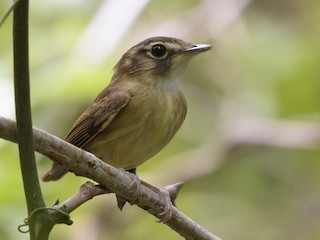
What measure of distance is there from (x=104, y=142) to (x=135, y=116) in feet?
0.61

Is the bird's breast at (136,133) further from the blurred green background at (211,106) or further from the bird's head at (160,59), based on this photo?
the blurred green background at (211,106)

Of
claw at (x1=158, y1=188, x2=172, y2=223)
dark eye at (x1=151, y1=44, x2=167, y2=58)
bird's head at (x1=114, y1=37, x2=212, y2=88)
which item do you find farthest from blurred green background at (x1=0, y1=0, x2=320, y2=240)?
claw at (x1=158, y1=188, x2=172, y2=223)

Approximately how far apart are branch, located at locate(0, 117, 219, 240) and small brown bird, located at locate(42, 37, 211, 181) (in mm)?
778

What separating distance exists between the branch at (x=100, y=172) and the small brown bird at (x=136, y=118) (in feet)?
2.55

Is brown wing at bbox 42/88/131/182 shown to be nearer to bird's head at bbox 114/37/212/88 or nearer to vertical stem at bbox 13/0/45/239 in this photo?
bird's head at bbox 114/37/212/88

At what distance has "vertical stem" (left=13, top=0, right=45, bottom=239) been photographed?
1.87m

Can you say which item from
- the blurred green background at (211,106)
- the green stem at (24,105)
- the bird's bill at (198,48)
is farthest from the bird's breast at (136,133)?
the green stem at (24,105)

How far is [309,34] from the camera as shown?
589cm

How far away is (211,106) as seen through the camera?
19.8ft

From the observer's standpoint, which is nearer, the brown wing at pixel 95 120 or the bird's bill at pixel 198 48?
the brown wing at pixel 95 120

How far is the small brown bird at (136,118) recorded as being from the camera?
11.4 ft

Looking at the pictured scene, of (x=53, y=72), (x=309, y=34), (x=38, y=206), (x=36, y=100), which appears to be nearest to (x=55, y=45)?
(x=53, y=72)

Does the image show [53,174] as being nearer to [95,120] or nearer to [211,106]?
[95,120]

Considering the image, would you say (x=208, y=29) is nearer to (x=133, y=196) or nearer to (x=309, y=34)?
(x=309, y=34)
